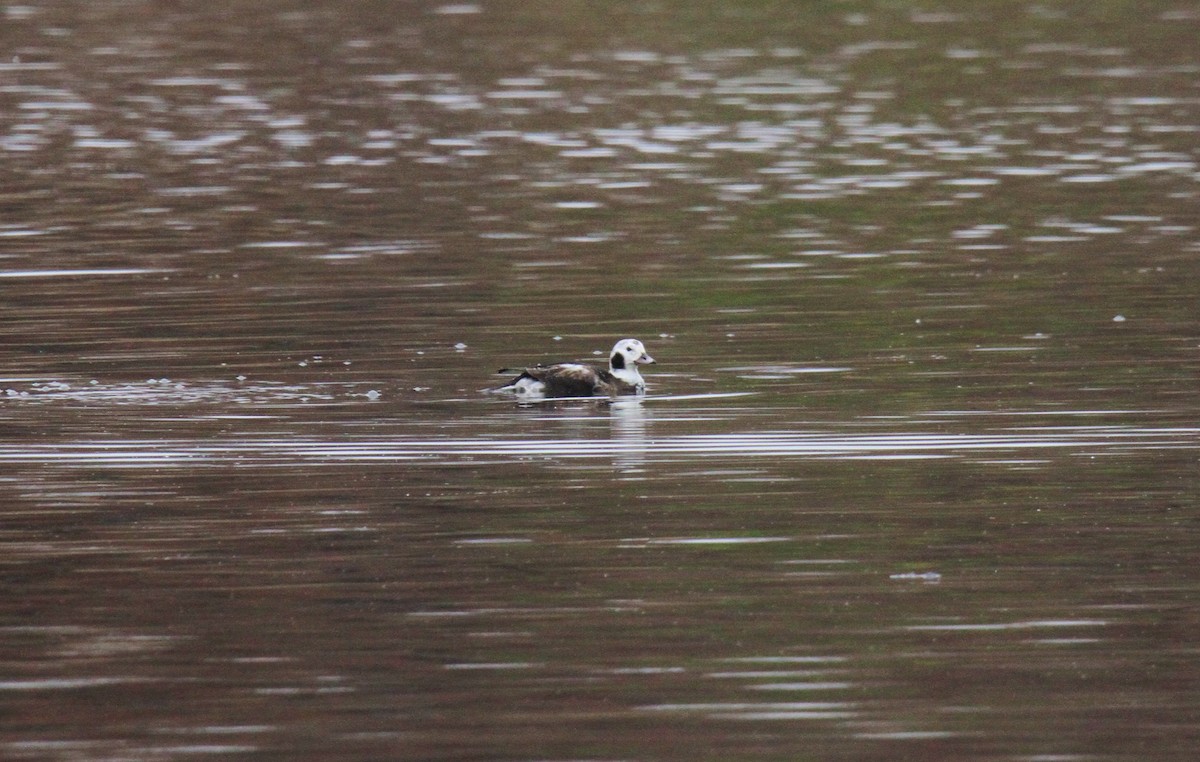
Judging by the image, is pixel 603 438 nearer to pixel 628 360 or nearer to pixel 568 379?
pixel 568 379

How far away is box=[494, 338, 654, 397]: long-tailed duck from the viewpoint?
1669 cm

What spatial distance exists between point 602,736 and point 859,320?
443 inches

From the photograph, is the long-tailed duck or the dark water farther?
the long-tailed duck

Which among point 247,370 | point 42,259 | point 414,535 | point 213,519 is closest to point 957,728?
point 414,535

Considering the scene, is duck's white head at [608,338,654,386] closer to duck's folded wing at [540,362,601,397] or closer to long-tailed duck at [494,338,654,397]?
long-tailed duck at [494,338,654,397]

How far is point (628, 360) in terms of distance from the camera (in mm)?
17047

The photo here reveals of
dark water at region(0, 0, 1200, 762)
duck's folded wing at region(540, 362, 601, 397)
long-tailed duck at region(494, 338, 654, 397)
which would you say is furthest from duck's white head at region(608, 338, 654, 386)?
dark water at region(0, 0, 1200, 762)

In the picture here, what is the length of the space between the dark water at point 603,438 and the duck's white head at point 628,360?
0.27 meters

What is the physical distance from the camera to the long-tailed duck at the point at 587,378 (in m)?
16.7

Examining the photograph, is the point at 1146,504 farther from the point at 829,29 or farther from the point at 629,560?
the point at 829,29

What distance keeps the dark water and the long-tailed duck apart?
0.61 feet

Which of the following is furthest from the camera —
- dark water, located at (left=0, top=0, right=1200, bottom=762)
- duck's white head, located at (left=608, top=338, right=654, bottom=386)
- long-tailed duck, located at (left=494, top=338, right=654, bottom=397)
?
duck's white head, located at (left=608, top=338, right=654, bottom=386)

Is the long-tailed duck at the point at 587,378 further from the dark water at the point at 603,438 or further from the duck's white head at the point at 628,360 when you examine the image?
the dark water at the point at 603,438

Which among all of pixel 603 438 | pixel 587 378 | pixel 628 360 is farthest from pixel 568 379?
pixel 603 438
